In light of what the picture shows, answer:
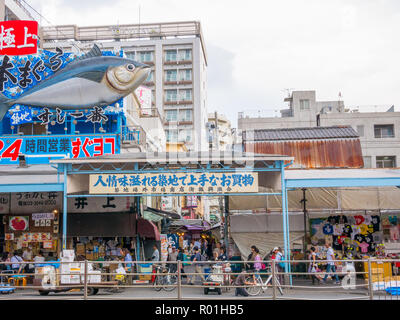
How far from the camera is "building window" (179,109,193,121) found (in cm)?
7819

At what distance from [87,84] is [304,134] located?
15.0 metres

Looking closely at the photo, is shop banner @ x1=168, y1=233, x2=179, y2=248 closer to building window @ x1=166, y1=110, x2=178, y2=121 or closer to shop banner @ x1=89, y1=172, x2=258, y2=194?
shop banner @ x1=89, y1=172, x2=258, y2=194

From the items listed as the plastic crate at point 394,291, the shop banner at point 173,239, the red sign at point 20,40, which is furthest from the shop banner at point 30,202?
the plastic crate at point 394,291

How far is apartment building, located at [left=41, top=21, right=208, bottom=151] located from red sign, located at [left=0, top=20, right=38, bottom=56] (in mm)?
50080

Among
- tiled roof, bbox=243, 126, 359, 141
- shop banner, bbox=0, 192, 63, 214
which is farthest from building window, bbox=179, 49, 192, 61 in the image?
shop banner, bbox=0, 192, 63, 214

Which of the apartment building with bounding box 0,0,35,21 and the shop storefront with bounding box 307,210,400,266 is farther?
the apartment building with bounding box 0,0,35,21

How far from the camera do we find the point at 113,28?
7812cm

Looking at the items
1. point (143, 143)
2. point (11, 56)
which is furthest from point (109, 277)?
point (11, 56)

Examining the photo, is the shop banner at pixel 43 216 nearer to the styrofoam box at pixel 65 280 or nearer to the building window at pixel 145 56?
the styrofoam box at pixel 65 280

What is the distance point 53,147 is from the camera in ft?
84.5

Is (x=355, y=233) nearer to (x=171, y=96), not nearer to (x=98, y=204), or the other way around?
(x=98, y=204)

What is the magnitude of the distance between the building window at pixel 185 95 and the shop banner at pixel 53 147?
53.4m

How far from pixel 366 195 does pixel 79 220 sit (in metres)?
14.1

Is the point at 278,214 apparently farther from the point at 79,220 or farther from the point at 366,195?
the point at 79,220
